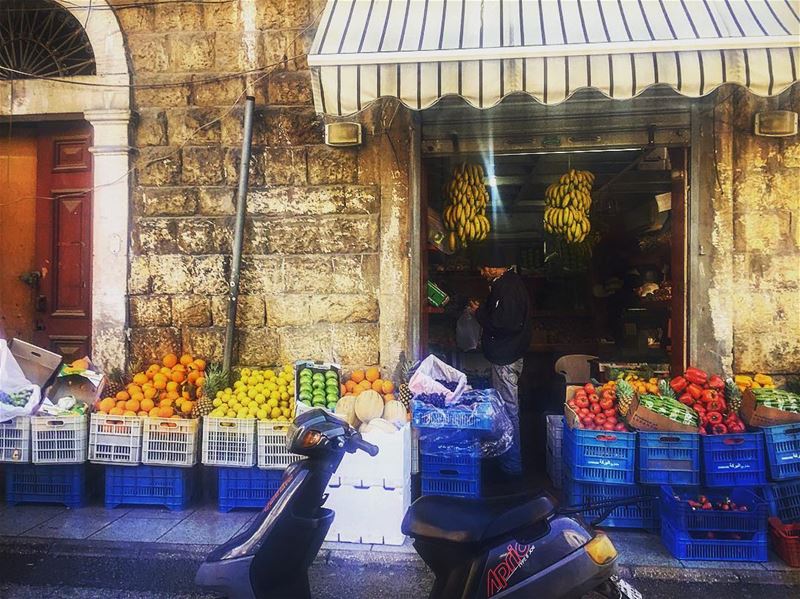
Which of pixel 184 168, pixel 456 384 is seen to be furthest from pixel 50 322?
pixel 456 384

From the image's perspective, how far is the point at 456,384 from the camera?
16.7ft

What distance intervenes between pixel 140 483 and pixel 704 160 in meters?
5.56

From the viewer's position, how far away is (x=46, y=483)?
4.91 metres

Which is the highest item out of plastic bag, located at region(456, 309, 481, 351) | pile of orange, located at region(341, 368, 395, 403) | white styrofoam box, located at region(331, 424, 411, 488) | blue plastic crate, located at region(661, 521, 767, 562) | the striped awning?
the striped awning

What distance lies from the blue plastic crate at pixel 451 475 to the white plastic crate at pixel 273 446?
1035 millimetres

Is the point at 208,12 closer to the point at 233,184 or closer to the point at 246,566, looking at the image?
the point at 233,184

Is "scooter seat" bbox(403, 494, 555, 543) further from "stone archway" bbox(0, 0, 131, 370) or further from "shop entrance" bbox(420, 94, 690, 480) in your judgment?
"stone archway" bbox(0, 0, 131, 370)

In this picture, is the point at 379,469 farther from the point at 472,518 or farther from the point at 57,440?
the point at 57,440

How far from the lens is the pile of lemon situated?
15.5 feet

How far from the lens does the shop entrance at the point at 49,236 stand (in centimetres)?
593

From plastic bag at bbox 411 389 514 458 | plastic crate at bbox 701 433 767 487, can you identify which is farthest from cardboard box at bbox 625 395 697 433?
plastic bag at bbox 411 389 514 458

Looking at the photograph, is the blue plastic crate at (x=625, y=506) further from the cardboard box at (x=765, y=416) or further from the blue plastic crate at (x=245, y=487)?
the blue plastic crate at (x=245, y=487)

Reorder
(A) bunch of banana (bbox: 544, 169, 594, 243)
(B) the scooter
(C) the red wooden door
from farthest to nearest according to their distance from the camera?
(A) bunch of banana (bbox: 544, 169, 594, 243) < (C) the red wooden door < (B) the scooter

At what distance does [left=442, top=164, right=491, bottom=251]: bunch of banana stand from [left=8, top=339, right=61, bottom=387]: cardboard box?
12.9 feet
